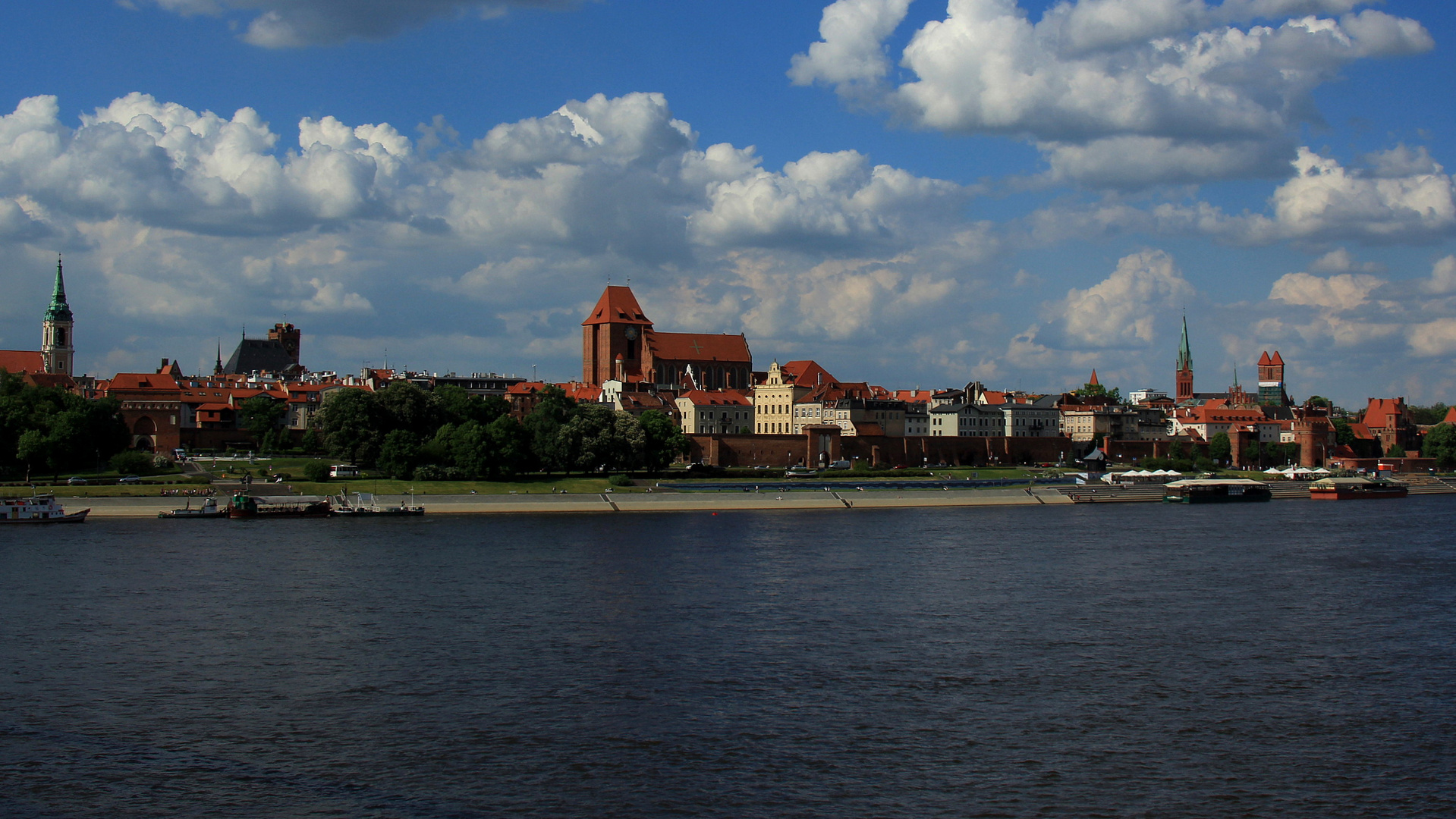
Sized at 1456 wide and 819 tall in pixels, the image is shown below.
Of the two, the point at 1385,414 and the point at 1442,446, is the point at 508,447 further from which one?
the point at 1385,414

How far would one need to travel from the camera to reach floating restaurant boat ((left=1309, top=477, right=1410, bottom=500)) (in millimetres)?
70812

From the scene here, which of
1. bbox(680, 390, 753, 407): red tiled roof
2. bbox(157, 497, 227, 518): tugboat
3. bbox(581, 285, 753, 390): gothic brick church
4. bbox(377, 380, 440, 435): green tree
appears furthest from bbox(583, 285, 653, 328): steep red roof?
bbox(157, 497, 227, 518): tugboat

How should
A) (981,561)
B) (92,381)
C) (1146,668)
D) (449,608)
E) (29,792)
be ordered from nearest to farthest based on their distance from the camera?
(29,792) → (1146,668) → (449,608) → (981,561) → (92,381)

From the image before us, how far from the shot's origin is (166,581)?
100 ft

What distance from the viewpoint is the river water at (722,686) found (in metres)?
14.7

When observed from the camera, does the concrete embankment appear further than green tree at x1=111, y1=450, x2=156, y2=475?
No

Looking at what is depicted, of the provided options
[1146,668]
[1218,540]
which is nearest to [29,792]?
[1146,668]

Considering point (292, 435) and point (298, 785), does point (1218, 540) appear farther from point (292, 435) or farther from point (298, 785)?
point (292, 435)

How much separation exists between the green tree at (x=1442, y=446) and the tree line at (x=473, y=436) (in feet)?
215

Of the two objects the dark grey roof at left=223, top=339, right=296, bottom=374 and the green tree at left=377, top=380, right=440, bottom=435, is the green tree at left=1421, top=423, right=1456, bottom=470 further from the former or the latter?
the dark grey roof at left=223, top=339, right=296, bottom=374

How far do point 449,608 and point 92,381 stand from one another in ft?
276

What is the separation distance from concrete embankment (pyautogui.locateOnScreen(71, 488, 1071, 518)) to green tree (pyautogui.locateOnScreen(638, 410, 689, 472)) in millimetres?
7113

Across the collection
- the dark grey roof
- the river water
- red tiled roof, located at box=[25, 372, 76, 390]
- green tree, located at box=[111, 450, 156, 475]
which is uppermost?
the dark grey roof

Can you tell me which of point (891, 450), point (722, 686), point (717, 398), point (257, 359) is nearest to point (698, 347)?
point (717, 398)
